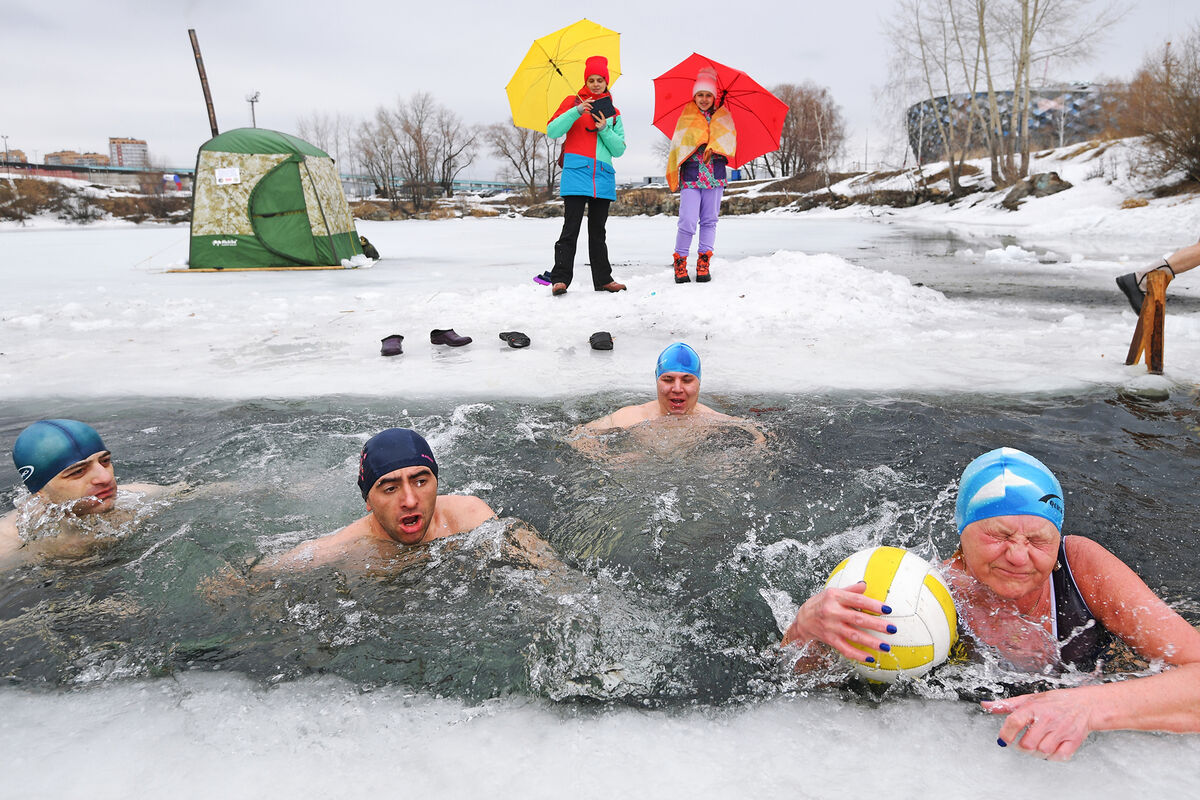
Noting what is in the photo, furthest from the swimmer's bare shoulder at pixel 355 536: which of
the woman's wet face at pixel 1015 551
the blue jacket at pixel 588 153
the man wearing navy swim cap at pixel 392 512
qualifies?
the blue jacket at pixel 588 153

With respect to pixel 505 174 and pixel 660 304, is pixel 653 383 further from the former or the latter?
pixel 505 174

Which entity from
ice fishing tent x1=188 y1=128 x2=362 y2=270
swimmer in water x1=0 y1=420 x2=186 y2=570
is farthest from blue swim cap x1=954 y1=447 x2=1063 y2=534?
ice fishing tent x1=188 y1=128 x2=362 y2=270

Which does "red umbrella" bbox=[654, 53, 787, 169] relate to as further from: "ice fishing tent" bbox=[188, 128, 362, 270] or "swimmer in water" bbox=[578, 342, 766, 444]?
"ice fishing tent" bbox=[188, 128, 362, 270]

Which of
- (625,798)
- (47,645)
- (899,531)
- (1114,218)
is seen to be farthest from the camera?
(1114,218)

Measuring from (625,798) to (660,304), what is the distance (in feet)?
21.5

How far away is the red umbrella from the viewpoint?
848cm

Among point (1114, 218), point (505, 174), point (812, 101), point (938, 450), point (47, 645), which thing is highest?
point (812, 101)

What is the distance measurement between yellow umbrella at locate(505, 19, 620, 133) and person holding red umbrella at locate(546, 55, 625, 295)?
0.97ft

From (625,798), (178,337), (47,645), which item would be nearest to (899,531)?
(625,798)

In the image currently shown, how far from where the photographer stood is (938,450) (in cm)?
431

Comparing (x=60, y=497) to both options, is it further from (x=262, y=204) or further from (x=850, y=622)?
(x=262, y=204)

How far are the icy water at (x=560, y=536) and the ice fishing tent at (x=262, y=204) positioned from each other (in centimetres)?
822

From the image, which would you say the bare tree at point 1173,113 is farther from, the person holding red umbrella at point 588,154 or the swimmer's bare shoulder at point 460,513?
the swimmer's bare shoulder at point 460,513

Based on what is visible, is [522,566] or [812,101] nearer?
[522,566]
